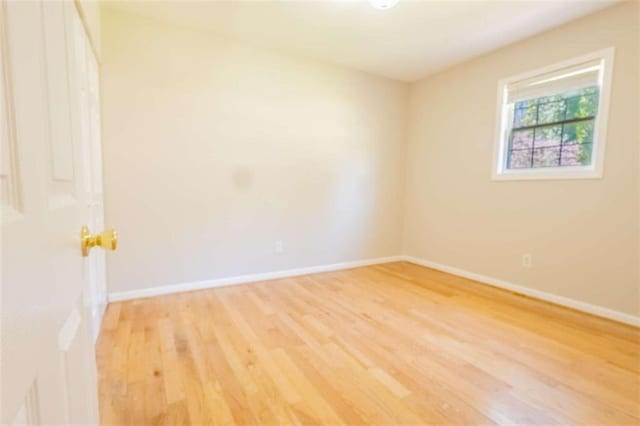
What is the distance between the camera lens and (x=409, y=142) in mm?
4105

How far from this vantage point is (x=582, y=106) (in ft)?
8.43

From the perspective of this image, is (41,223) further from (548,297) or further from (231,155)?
(548,297)

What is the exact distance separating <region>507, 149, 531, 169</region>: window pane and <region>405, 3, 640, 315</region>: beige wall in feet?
0.62

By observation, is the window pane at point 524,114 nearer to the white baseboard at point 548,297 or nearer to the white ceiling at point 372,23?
the white ceiling at point 372,23

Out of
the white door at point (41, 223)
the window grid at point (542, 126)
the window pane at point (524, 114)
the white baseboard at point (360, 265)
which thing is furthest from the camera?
the window pane at point (524, 114)

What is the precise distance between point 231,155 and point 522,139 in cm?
282

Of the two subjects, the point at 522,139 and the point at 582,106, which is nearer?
the point at 582,106

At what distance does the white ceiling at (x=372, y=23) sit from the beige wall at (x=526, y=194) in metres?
0.24

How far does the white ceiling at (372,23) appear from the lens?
7.67ft

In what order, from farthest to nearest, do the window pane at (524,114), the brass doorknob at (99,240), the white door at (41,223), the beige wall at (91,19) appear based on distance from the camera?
the window pane at (524,114)
the beige wall at (91,19)
the brass doorknob at (99,240)
the white door at (41,223)

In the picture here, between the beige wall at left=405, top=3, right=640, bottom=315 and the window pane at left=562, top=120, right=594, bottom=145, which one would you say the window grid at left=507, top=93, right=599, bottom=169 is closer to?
the window pane at left=562, top=120, right=594, bottom=145

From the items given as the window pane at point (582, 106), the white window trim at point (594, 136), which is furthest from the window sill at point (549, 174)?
the window pane at point (582, 106)

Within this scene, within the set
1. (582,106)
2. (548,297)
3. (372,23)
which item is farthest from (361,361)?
(582,106)

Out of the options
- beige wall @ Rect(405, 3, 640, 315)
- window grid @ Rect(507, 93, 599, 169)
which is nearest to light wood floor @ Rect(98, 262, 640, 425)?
beige wall @ Rect(405, 3, 640, 315)
